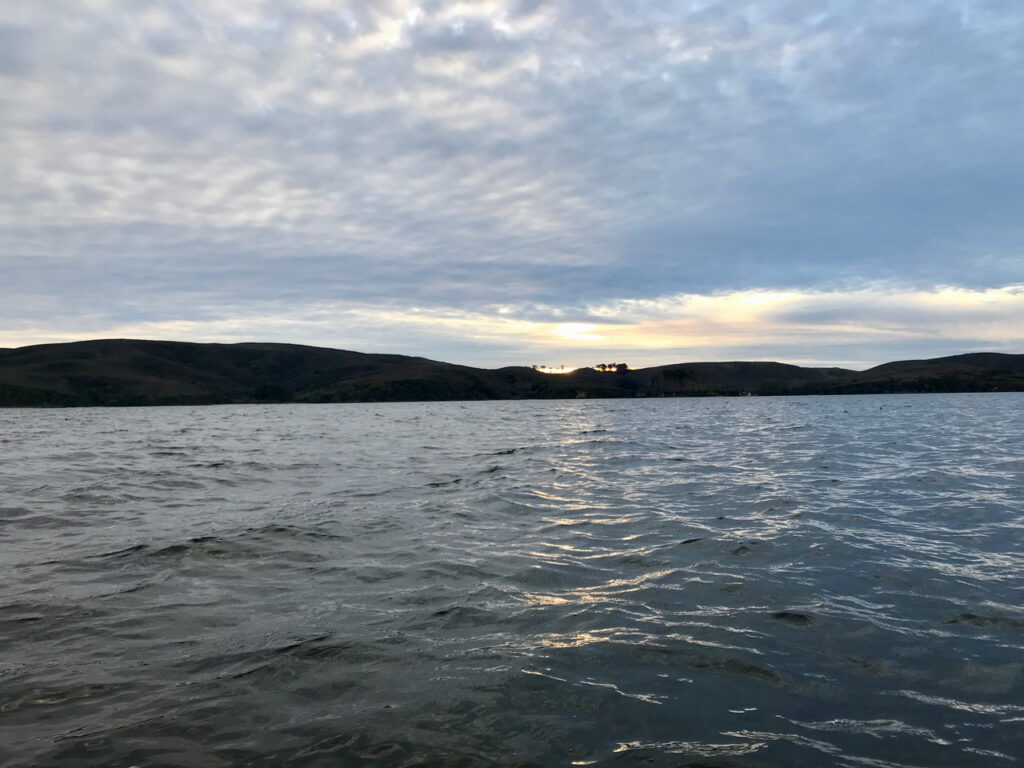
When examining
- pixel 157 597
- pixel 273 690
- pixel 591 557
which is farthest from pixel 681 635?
pixel 157 597

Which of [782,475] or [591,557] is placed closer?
[591,557]

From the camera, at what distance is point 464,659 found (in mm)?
7855

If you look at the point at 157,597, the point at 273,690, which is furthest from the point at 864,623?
the point at 157,597

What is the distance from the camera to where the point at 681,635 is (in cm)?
858

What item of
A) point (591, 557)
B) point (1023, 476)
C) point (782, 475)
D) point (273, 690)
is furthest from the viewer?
point (782, 475)

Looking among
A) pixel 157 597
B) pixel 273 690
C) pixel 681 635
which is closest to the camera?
pixel 273 690

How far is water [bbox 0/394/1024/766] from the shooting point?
602cm

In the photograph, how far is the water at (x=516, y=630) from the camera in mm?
6016

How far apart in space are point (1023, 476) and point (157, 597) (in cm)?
2714

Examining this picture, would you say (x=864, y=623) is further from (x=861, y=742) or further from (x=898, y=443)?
(x=898, y=443)

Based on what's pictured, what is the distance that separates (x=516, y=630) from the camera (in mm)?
8898

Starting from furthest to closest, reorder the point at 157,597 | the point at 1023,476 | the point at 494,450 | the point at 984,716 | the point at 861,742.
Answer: the point at 494,450, the point at 1023,476, the point at 157,597, the point at 984,716, the point at 861,742

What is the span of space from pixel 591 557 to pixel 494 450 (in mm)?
26538

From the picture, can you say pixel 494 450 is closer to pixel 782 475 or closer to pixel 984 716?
Result: pixel 782 475
